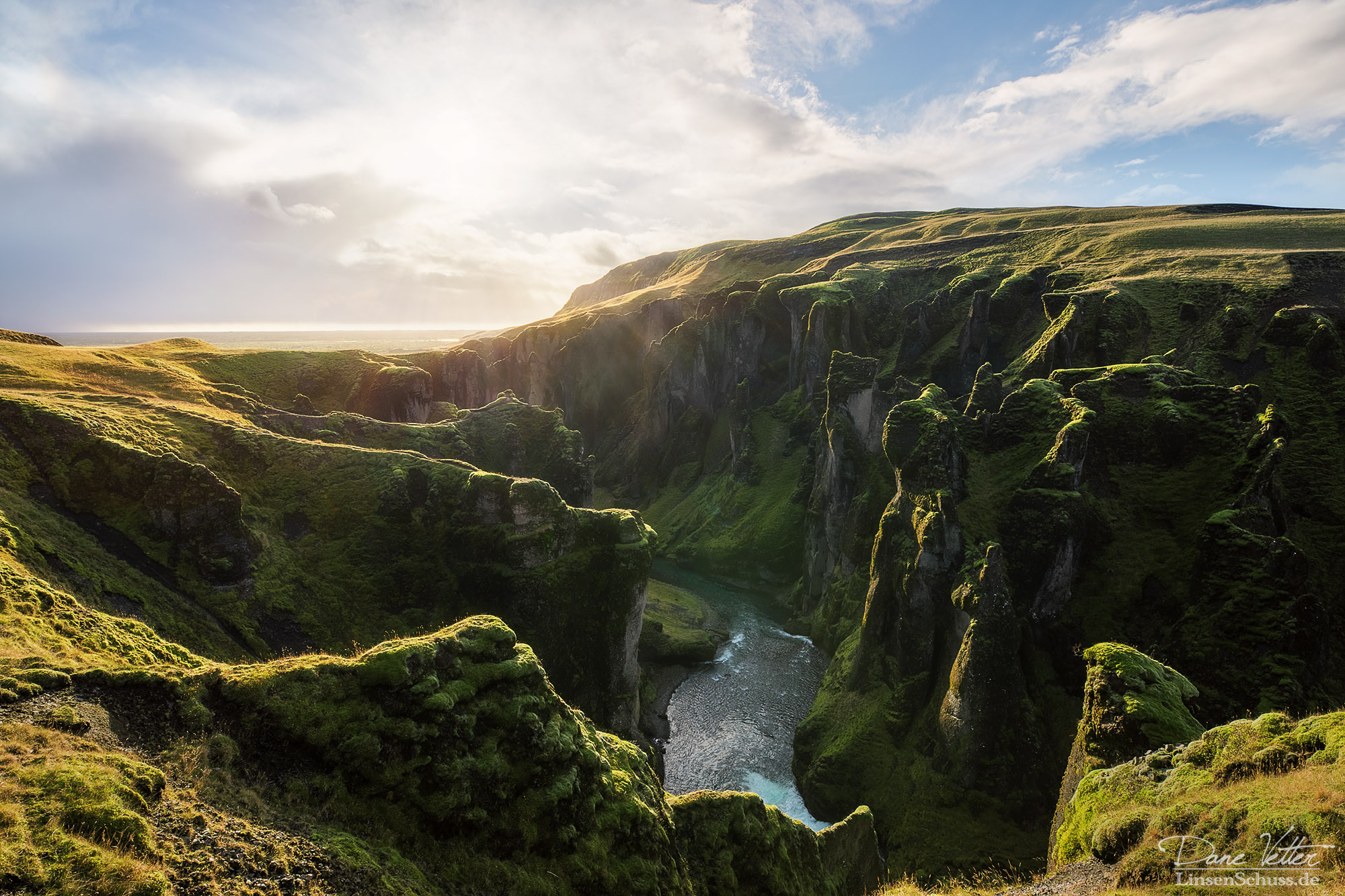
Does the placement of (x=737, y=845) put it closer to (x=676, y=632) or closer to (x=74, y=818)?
(x=74, y=818)

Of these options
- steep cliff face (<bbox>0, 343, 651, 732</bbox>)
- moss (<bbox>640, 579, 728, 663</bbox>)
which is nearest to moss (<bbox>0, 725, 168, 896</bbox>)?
steep cliff face (<bbox>0, 343, 651, 732</bbox>)

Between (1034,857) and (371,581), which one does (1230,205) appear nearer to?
(1034,857)

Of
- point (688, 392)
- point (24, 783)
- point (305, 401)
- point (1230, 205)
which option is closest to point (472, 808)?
point (24, 783)

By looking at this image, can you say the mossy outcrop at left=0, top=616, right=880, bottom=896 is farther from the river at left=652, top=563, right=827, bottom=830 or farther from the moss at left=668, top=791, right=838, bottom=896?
the river at left=652, top=563, right=827, bottom=830

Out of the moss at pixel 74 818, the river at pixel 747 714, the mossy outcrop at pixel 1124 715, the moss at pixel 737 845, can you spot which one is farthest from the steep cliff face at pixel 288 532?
the mossy outcrop at pixel 1124 715

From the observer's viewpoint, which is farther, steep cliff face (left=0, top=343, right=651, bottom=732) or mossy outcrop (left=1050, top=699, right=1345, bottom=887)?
steep cliff face (left=0, top=343, right=651, bottom=732)

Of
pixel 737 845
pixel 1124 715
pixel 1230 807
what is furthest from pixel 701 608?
pixel 1230 807

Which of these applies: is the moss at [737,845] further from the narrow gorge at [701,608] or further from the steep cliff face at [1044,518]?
the steep cliff face at [1044,518]
